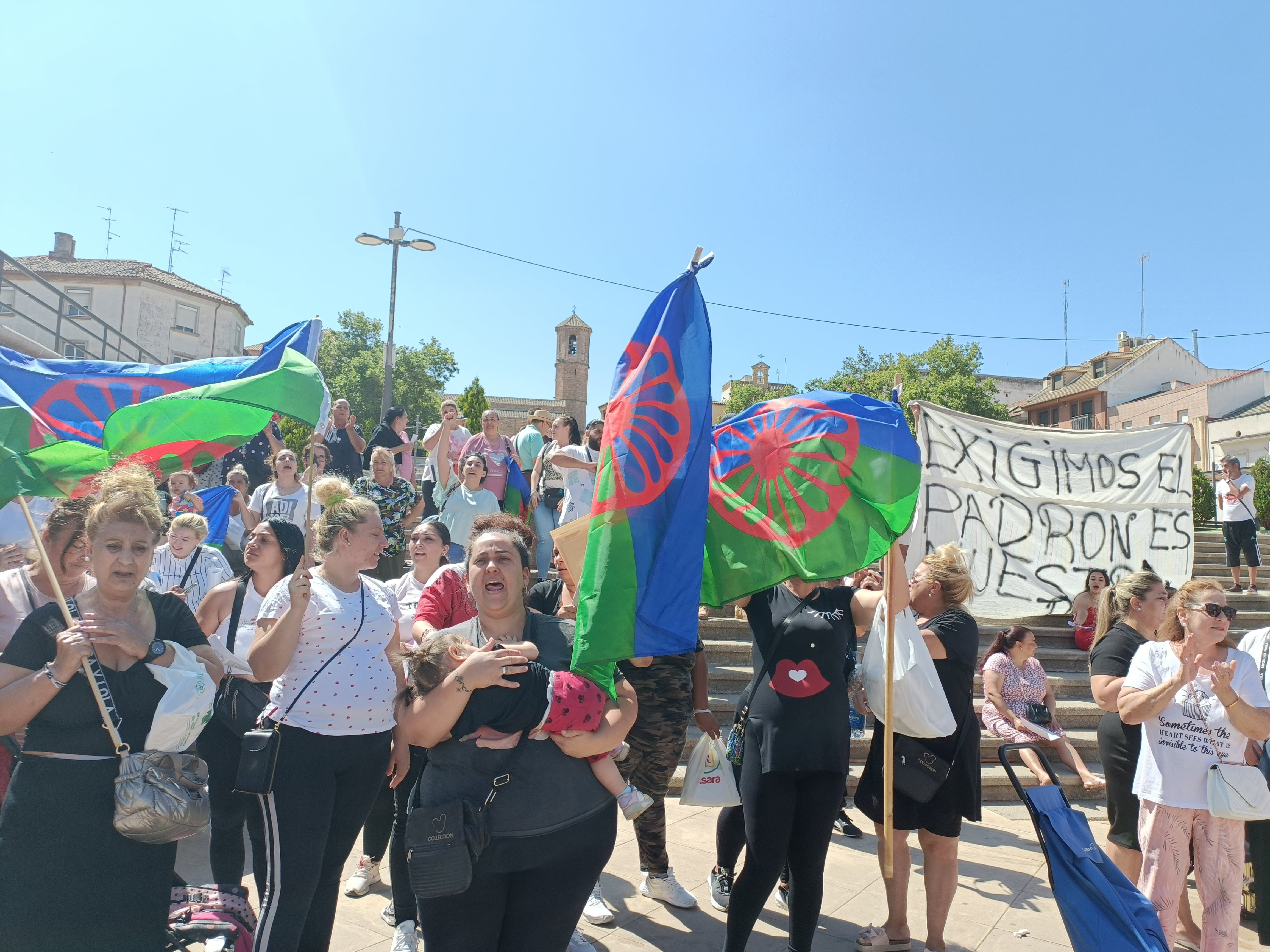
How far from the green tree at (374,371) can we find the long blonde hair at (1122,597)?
54787 millimetres

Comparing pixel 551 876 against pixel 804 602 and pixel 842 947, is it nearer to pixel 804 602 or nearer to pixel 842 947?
pixel 804 602

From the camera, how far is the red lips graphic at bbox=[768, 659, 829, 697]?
3.49 metres

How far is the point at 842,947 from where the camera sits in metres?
3.90

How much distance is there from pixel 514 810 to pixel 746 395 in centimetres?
6899

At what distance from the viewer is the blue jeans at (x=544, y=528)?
8.11m

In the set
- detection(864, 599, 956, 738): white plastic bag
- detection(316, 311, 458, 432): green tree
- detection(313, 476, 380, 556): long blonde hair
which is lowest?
detection(864, 599, 956, 738): white plastic bag

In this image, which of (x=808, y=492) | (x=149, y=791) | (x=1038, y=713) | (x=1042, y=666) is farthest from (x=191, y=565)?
(x=1042, y=666)

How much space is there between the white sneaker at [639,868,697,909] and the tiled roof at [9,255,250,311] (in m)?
53.9

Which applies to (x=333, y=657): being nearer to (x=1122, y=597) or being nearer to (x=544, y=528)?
(x=1122, y=597)

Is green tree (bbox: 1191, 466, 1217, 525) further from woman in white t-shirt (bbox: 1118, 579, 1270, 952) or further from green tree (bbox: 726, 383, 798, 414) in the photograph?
green tree (bbox: 726, 383, 798, 414)

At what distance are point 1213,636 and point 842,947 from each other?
2.20 meters

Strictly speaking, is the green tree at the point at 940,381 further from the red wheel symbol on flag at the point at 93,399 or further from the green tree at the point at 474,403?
the red wheel symbol on flag at the point at 93,399

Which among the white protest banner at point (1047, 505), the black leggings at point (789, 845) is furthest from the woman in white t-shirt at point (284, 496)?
the white protest banner at point (1047, 505)

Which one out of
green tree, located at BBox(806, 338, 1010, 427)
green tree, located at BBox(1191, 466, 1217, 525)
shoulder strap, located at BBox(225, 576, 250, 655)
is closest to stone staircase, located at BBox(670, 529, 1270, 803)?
shoulder strap, located at BBox(225, 576, 250, 655)
